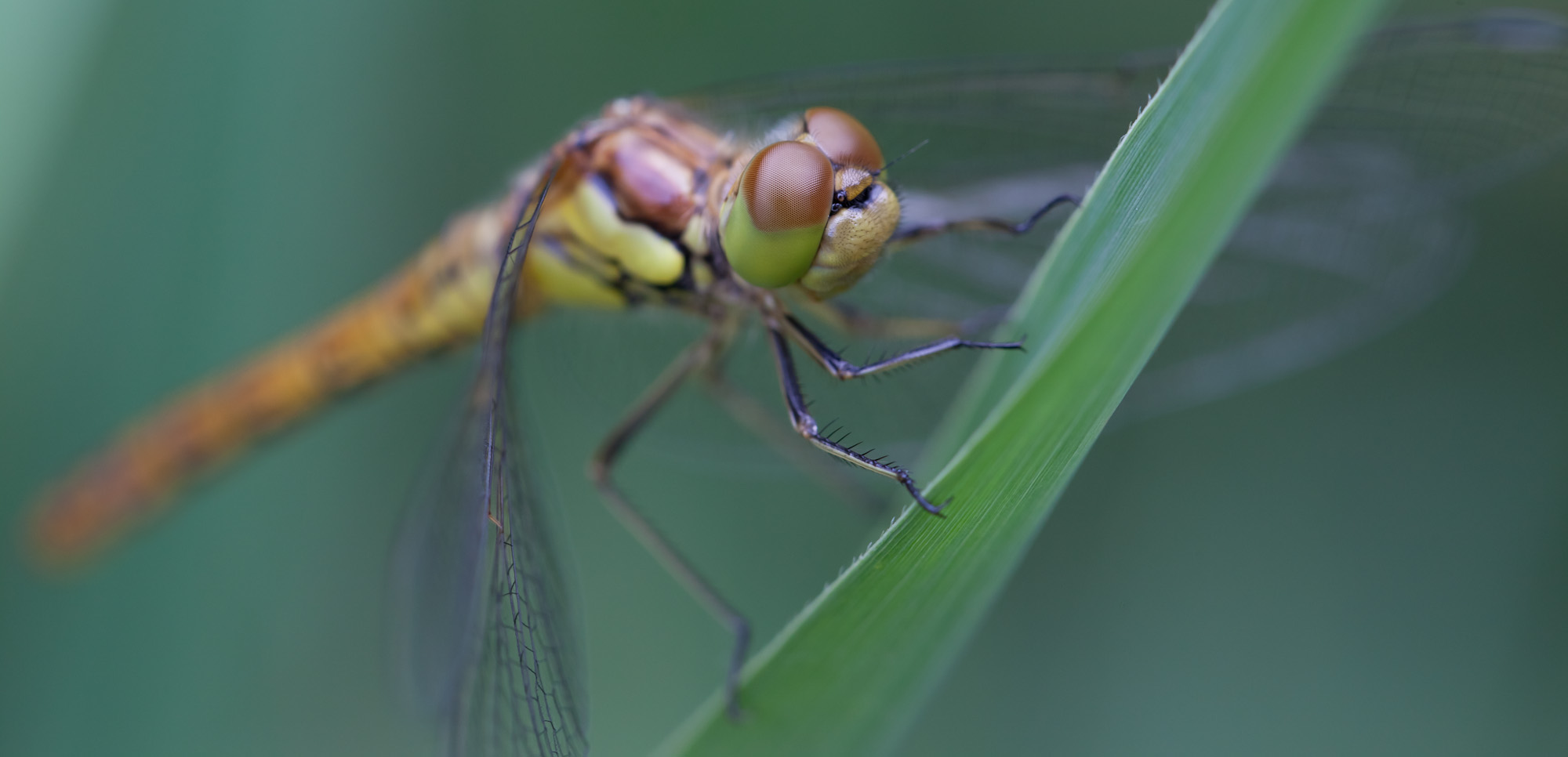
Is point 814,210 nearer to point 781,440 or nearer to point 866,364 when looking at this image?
point 866,364

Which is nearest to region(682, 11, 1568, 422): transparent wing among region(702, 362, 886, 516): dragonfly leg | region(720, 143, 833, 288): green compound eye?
region(720, 143, 833, 288): green compound eye

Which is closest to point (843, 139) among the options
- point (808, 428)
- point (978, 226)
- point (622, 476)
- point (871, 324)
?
point (978, 226)

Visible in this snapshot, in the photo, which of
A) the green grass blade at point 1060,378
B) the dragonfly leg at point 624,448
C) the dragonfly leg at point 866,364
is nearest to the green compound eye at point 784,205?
the dragonfly leg at point 866,364

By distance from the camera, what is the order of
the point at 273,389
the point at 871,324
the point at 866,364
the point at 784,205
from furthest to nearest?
the point at 273,389 < the point at 871,324 < the point at 866,364 < the point at 784,205

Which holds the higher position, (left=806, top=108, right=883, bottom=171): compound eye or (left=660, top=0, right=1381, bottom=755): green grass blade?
(left=806, top=108, right=883, bottom=171): compound eye

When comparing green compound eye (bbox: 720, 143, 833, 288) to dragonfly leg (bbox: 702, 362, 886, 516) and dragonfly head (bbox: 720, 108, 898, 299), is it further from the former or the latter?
dragonfly leg (bbox: 702, 362, 886, 516)
